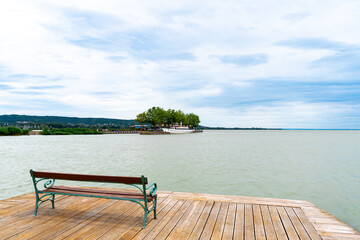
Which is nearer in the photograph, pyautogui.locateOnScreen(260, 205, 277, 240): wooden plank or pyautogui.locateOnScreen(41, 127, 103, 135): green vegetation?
pyautogui.locateOnScreen(260, 205, 277, 240): wooden plank

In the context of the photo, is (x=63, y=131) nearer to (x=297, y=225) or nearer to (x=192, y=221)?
(x=192, y=221)

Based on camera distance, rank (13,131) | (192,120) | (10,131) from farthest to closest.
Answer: (192,120)
(13,131)
(10,131)

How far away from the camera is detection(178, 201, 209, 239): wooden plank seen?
13.6 ft

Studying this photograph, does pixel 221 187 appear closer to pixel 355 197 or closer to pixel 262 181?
pixel 262 181

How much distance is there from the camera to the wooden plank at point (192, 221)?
4156 millimetres

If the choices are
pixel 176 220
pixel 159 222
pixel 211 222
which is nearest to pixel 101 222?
pixel 159 222

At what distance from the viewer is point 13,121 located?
181000 mm

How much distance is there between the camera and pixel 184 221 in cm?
475

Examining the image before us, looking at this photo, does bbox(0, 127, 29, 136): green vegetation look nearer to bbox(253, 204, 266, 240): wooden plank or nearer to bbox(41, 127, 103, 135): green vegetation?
bbox(41, 127, 103, 135): green vegetation

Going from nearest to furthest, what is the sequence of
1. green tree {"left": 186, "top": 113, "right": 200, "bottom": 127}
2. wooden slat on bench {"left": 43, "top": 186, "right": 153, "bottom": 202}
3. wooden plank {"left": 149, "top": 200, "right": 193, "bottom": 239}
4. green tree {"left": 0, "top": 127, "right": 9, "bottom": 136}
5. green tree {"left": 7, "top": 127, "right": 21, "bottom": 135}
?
wooden plank {"left": 149, "top": 200, "right": 193, "bottom": 239}, wooden slat on bench {"left": 43, "top": 186, "right": 153, "bottom": 202}, green tree {"left": 0, "top": 127, "right": 9, "bottom": 136}, green tree {"left": 7, "top": 127, "right": 21, "bottom": 135}, green tree {"left": 186, "top": 113, "right": 200, "bottom": 127}

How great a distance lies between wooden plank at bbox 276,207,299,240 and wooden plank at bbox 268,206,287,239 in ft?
0.23

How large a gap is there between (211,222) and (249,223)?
2.50 feet

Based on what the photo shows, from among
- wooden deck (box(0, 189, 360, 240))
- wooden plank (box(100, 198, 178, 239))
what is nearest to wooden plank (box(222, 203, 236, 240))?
wooden deck (box(0, 189, 360, 240))

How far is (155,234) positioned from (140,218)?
87cm
